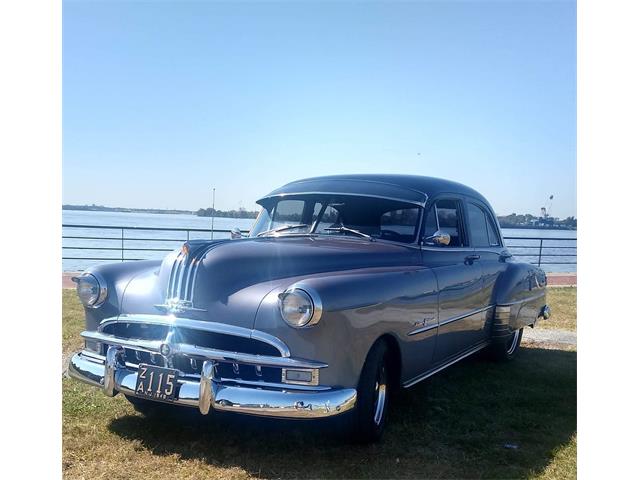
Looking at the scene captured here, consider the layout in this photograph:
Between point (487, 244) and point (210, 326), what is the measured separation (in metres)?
Result: 2.94

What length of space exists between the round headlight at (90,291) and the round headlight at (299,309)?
1.22 metres

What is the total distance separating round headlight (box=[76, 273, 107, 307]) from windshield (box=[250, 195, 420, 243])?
4.13 ft

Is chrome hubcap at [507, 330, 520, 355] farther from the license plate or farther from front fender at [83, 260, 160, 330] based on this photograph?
the license plate

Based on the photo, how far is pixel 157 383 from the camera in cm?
300

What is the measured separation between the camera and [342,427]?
3104mm

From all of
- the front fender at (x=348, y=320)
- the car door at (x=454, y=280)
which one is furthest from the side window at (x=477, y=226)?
the front fender at (x=348, y=320)

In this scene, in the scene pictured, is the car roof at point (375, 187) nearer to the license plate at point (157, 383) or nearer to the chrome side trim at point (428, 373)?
the chrome side trim at point (428, 373)

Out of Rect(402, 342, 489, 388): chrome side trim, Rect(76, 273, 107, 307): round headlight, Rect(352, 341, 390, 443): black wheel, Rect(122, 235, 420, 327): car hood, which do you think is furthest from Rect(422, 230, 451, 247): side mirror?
Rect(76, 273, 107, 307): round headlight

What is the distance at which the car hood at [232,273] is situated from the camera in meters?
3.07

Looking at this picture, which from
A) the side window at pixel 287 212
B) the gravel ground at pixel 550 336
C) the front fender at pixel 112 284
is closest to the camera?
the front fender at pixel 112 284

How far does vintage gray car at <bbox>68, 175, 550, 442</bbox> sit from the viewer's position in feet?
9.50
